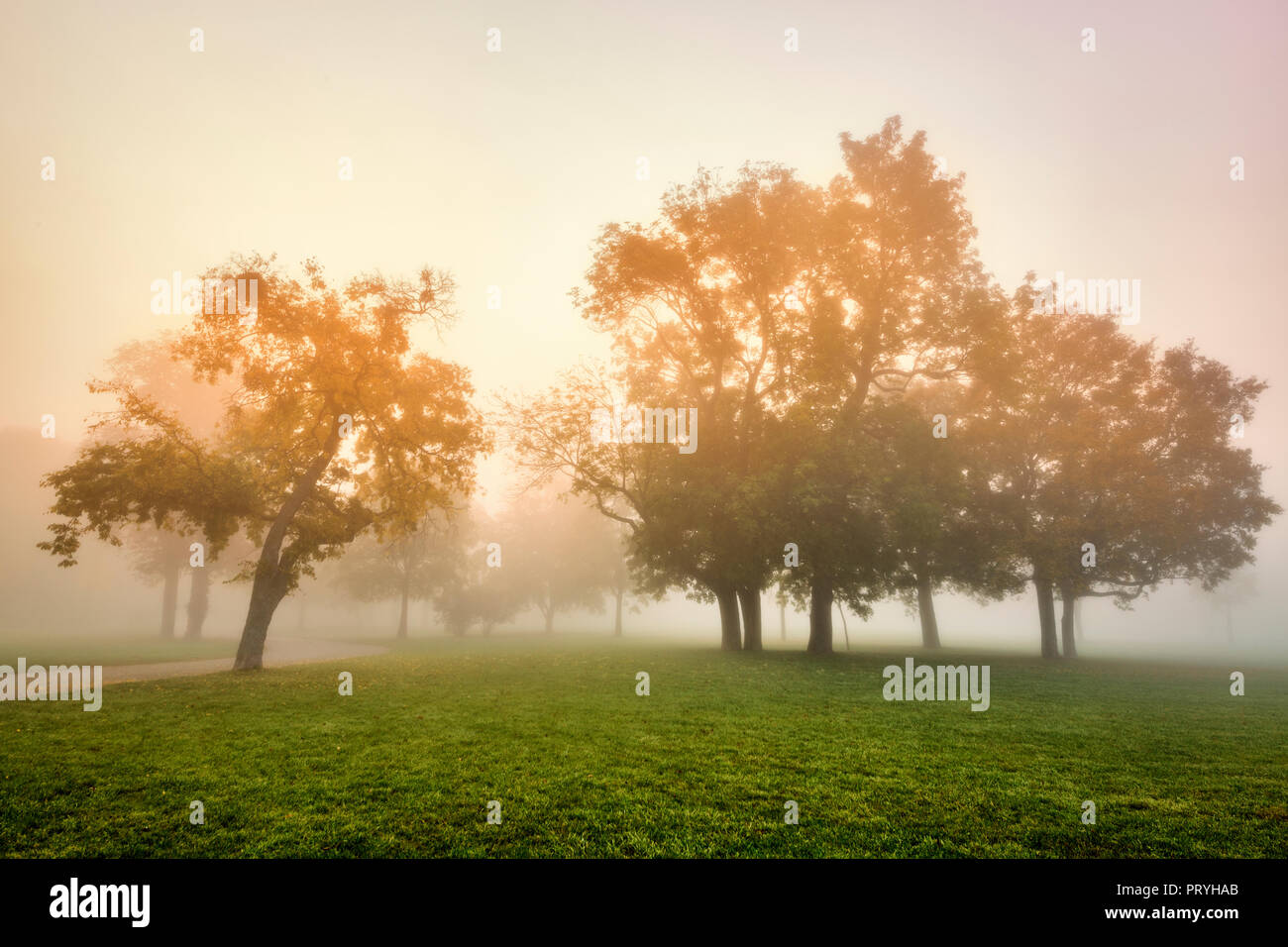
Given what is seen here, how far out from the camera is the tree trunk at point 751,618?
1126 inches

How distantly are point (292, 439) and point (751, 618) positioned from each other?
22.5 meters

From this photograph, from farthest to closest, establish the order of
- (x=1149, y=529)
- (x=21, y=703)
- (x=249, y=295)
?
(x=1149, y=529) → (x=249, y=295) → (x=21, y=703)

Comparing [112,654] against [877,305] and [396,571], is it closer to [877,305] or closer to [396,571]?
[396,571]

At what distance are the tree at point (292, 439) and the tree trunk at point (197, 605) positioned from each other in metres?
27.5

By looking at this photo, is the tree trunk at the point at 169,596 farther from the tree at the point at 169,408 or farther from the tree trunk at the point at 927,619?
the tree trunk at the point at 927,619

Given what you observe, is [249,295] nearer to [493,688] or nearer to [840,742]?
[493,688]

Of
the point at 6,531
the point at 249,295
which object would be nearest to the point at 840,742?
the point at 249,295

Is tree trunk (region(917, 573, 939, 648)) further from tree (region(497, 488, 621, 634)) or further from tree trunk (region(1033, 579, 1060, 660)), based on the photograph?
tree (region(497, 488, 621, 634))

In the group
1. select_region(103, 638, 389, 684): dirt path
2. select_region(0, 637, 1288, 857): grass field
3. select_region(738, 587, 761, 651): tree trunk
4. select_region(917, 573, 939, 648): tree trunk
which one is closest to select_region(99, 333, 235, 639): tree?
select_region(103, 638, 389, 684): dirt path

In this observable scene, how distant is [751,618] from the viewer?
94.0 feet

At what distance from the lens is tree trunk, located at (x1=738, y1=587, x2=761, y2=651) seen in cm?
2861

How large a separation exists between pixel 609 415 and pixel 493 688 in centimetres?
1584

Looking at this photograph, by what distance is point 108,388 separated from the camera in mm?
17781
